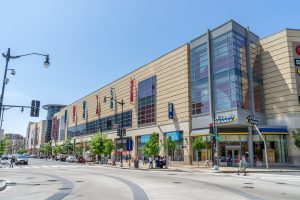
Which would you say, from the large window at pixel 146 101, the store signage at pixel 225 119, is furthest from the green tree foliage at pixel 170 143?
the large window at pixel 146 101

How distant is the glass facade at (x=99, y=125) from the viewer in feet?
212

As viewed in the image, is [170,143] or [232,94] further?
[170,143]

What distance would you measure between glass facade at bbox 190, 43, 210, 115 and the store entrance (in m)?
6.86

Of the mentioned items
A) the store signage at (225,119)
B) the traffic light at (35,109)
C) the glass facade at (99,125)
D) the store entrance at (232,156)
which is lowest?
the store entrance at (232,156)

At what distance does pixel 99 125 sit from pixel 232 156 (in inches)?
1758

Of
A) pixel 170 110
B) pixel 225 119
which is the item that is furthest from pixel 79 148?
pixel 225 119

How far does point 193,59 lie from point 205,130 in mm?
12542

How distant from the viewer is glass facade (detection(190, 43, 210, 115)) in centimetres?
4515

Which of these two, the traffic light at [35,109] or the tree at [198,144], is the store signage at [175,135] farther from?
the traffic light at [35,109]

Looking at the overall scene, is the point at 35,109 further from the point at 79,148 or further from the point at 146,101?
the point at 79,148

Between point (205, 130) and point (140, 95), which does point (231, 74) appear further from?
point (140, 95)

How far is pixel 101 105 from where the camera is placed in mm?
78062

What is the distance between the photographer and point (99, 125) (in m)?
77.9

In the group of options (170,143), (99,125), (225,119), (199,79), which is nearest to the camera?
(225,119)
